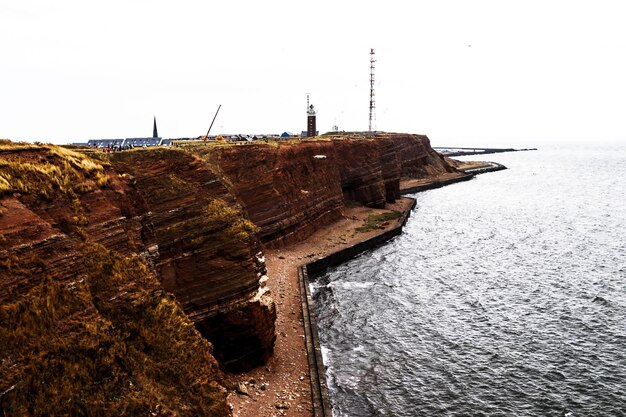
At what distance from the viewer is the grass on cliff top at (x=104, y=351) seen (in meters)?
12.7

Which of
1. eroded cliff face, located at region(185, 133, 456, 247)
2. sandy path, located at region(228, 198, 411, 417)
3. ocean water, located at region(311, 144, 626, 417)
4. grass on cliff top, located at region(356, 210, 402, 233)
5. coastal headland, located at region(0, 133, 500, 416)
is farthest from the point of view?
grass on cliff top, located at region(356, 210, 402, 233)

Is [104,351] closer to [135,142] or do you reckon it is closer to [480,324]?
[480,324]

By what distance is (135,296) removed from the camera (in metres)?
16.2

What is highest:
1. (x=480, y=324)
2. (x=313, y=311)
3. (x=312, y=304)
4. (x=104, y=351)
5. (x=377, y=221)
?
(x=104, y=351)

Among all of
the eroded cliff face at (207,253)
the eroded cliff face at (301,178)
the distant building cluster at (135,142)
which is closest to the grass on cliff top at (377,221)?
the eroded cliff face at (301,178)

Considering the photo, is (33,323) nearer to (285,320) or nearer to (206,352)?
(206,352)

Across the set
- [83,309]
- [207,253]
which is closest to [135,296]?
[83,309]

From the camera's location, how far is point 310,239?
5347 centimetres

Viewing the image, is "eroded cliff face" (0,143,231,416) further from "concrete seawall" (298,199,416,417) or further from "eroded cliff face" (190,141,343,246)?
"eroded cliff face" (190,141,343,246)

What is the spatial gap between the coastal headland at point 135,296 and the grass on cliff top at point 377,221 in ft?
94.6

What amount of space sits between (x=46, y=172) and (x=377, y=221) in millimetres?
53133

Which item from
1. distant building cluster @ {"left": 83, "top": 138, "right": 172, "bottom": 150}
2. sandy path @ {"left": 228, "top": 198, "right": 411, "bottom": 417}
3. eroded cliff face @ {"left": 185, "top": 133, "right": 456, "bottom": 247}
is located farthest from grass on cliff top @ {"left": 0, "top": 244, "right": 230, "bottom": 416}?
distant building cluster @ {"left": 83, "top": 138, "right": 172, "bottom": 150}

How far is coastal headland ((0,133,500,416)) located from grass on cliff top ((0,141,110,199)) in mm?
48

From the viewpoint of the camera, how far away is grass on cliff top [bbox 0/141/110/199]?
15.1 meters
